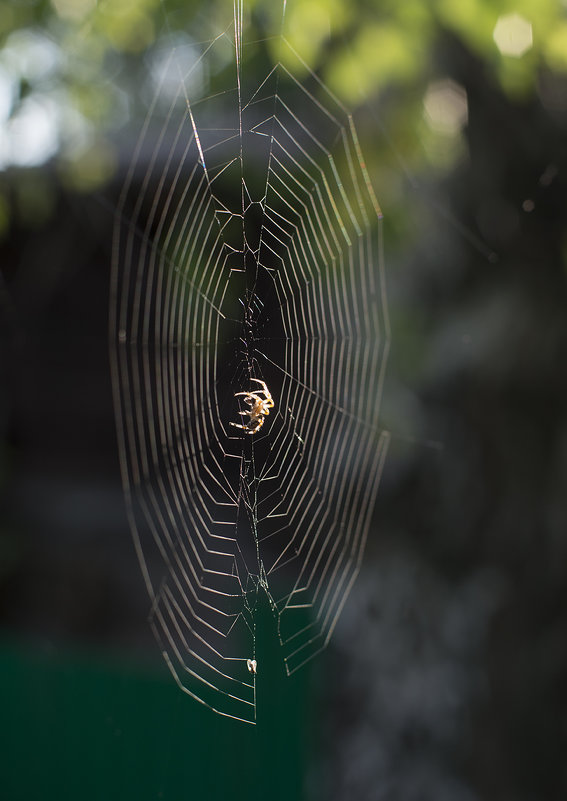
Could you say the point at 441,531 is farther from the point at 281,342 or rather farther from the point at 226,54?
the point at 226,54

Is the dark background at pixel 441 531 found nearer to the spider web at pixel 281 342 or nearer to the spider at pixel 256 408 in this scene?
the spider web at pixel 281 342

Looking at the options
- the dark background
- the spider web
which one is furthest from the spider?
the dark background

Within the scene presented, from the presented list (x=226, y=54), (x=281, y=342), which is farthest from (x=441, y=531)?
(x=226, y=54)

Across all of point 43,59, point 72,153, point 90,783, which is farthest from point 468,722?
point 43,59

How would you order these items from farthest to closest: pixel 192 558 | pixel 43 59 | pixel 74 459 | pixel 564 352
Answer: pixel 74 459 → pixel 192 558 → pixel 564 352 → pixel 43 59

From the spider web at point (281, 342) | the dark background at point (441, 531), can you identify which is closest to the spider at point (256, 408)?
the spider web at point (281, 342)

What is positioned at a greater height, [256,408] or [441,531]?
[256,408]

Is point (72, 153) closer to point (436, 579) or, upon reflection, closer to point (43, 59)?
point (43, 59)
